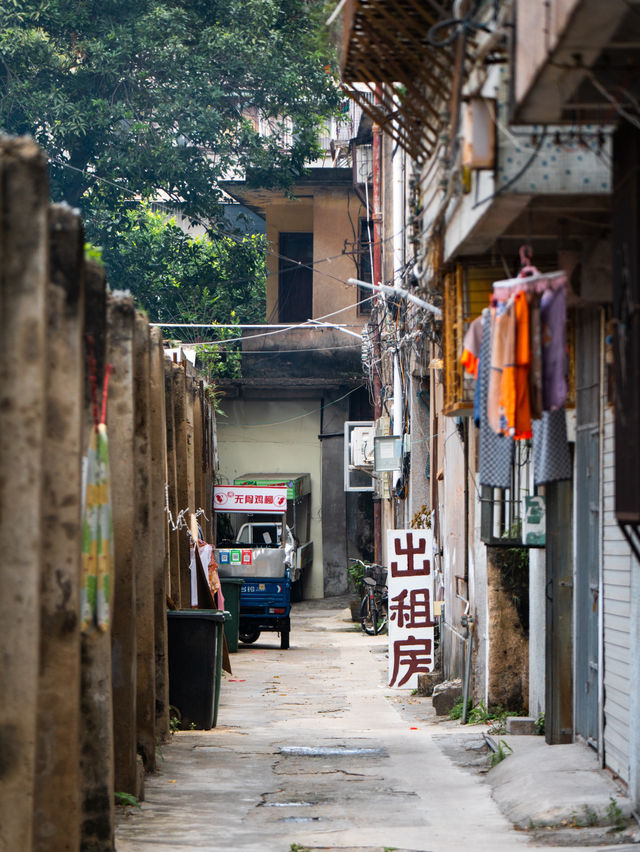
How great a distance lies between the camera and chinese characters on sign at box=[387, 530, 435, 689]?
1534cm

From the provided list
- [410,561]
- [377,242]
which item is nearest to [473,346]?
[410,561]

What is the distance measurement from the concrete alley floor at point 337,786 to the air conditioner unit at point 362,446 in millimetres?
12243

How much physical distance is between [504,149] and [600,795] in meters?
4.28

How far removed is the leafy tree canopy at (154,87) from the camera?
26.8 meters

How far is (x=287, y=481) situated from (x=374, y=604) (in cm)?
508

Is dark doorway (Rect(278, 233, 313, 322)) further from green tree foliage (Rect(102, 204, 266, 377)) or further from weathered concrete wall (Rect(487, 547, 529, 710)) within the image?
weathered concrete wall (Rect(487, 547, 529, 710))

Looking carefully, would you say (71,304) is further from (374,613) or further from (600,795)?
(374,613)

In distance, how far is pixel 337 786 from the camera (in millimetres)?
9188

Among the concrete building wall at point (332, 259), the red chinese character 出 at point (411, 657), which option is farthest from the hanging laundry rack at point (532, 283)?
the concrete building wall at point (332, 259)

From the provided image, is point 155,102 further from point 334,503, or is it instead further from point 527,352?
point 527,352

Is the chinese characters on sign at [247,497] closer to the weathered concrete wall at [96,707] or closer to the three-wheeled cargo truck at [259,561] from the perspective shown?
the three-wheeled cargo truck at [259,561]

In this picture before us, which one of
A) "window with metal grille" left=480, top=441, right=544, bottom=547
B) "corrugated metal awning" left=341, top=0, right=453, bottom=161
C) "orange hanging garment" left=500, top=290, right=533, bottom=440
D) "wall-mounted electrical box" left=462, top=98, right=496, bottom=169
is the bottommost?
"window with metal grille" left=480, top=441, right=544, bottom=547

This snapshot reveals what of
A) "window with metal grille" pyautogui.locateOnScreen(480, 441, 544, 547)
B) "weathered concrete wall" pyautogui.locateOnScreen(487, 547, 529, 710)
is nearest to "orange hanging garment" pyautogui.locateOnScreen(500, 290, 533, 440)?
"window with metal grille" pyautogui.locateOnScreen(480, 441, 544, 547)

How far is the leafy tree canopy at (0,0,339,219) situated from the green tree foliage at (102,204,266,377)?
4.06 feet
